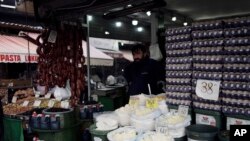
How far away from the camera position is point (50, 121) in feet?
14.8

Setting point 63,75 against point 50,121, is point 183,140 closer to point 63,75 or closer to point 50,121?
point 50,121

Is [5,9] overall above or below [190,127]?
above

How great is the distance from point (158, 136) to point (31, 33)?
6968 millimetres

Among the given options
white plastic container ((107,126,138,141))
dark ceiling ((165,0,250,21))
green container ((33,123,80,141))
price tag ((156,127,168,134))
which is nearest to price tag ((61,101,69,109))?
green container ((33,123,80,141))

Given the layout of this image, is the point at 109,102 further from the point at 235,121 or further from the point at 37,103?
the point at 235,121

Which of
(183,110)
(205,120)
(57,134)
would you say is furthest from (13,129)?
(205,120)

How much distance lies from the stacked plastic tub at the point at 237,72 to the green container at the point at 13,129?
13.1 ft

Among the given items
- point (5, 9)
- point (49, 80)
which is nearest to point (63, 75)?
point (49, 80)

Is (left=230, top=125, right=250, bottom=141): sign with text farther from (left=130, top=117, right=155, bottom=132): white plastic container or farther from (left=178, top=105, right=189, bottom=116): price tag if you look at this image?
(left=130, top=117, right=155, bottom=132): white plastic container

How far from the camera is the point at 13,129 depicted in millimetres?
5488

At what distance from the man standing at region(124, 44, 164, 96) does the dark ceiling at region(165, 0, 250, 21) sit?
2436 mm

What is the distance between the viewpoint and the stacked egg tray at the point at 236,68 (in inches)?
116

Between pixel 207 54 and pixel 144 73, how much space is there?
2.22 m

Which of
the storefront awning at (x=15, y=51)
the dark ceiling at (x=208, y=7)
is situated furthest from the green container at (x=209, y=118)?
the storefront awning at (x=15, y=51)
